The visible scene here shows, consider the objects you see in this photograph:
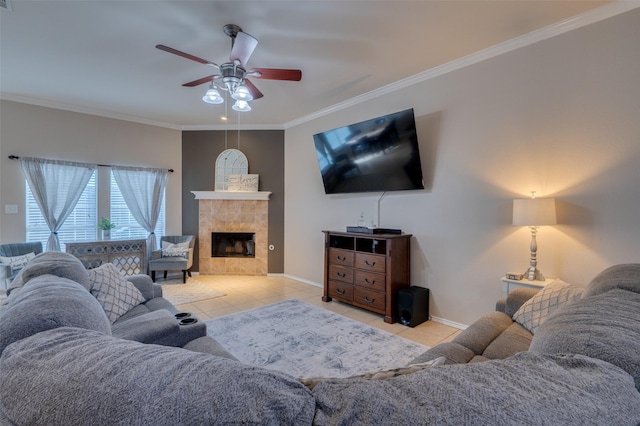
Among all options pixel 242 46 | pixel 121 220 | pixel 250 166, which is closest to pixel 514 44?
pixel 242 46

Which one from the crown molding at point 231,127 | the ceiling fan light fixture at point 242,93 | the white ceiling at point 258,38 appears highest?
the crown molding at point 231,127

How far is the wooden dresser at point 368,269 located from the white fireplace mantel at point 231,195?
205 centimetres

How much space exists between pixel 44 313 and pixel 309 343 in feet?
7.44

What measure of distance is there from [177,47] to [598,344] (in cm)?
371

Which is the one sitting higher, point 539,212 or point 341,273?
point 539,212

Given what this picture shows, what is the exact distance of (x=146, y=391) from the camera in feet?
1.77

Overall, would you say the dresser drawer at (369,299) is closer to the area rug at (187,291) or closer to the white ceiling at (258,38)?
the area rug at (187,291)

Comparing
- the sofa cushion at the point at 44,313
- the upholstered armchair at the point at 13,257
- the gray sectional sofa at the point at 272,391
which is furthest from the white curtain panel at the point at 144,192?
the gray sectional sofa at the point at 272,391

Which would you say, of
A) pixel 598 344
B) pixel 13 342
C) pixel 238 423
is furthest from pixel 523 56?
pixel 13 342

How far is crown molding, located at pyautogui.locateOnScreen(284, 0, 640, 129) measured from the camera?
2.28m

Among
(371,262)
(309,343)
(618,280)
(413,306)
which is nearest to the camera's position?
(618,280)

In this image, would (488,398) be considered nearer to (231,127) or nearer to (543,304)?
(543,304)

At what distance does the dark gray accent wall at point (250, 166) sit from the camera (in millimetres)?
5719

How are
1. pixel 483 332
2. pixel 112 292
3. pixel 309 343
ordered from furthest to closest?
1. pixel 309 343
2. pixel 112 292
3. pixel 483 332
